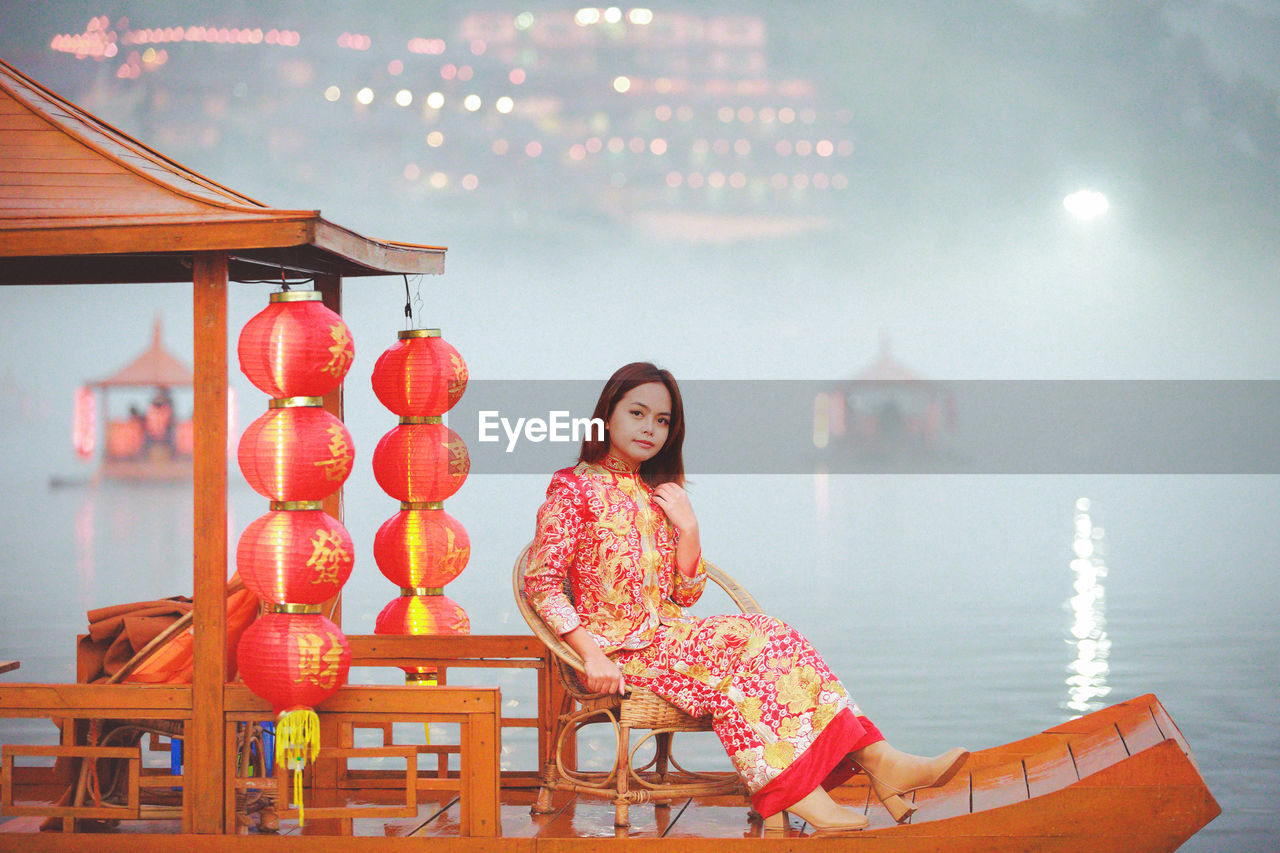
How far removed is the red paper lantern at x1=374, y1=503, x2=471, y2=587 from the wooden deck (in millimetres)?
654

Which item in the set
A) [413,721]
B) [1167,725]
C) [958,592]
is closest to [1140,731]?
[1167,725]

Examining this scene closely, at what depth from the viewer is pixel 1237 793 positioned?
Result: 15.2ft

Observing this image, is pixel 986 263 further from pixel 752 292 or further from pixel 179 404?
pixel 179 404

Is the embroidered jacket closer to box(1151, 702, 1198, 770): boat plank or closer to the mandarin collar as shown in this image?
the mandarin collar

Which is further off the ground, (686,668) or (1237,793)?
(686,668)

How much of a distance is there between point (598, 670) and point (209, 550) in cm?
90

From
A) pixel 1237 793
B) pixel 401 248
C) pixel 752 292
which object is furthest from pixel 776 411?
pixel 401 248

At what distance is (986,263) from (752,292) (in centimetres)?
266

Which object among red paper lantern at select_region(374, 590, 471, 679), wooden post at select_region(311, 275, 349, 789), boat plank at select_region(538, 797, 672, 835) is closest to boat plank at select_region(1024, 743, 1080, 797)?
boat plank at select_region(538, 797, 672, 835)

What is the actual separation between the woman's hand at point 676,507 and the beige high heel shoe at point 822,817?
2.32 feet

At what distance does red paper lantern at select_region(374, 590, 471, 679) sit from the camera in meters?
3.80

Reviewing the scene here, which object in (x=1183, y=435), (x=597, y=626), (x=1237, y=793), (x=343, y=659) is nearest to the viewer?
(x=343, y=659)

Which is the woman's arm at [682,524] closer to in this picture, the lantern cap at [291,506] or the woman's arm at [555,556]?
the woman's arm at [555,556]

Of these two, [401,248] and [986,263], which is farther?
[986,263]
